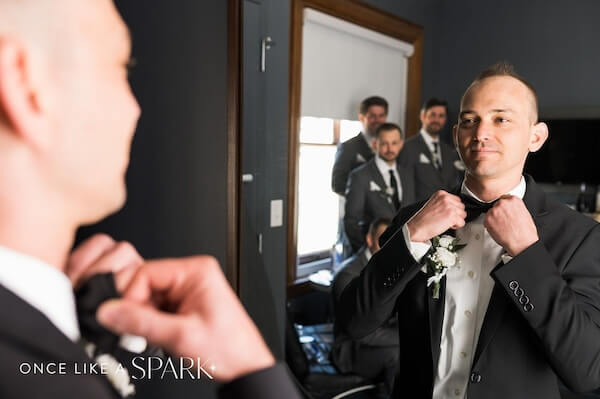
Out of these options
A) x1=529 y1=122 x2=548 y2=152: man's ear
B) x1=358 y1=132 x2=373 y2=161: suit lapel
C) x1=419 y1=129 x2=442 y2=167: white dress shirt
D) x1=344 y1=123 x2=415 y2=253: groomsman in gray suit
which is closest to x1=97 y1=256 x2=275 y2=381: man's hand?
x1=529 y1=122 x2=548 y2=152: man's ear

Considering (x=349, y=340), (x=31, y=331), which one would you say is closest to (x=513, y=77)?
(x=31, y=331)

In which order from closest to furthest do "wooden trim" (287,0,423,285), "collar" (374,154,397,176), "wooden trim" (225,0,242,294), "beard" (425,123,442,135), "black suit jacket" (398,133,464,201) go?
"wooden trim" (225,0,242,294) < "wooden trim" (287,0,423,285) < "collar" (374,154,397,176) < "black suit jacket" (398,133,464,201) < "beard" (425,123,442,135)

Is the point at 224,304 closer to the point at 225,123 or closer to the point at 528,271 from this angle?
the point at 528,271

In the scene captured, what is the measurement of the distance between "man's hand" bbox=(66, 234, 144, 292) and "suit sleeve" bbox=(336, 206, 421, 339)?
77 centimetres

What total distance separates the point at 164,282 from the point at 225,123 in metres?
1.49

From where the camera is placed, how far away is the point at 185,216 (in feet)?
6.22

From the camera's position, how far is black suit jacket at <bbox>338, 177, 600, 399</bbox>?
1.04 meters

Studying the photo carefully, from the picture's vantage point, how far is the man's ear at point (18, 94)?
41 centimetres

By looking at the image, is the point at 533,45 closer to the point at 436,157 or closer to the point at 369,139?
the point at 436,157

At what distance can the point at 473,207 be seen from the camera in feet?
4.08

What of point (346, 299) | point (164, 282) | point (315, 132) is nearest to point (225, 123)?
point (346, 299)

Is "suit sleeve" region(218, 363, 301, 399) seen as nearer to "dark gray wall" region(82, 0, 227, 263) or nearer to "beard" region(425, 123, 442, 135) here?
"dark gray wall" region(82, 0, 227, 263)

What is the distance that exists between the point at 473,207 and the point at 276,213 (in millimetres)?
1263

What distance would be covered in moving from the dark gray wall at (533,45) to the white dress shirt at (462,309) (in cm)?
423
